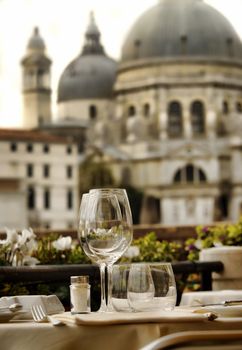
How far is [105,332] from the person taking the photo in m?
3.25

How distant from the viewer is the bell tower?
113750 mm

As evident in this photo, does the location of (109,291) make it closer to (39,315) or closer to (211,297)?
(39,315)

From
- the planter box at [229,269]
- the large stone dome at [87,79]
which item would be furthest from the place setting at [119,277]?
the large stone dome at [87,79]

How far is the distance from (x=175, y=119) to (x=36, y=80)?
18.1 metres

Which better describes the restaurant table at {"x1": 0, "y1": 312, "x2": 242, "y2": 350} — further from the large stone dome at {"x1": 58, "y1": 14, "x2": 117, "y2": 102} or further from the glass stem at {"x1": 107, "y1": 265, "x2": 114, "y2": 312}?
the large stone dome at {"x1": 58, "y1": 14, "x2": 117, "y2": 102}

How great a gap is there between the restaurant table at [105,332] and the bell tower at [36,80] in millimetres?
110100

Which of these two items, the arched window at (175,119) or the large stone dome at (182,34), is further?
the large stone dome at (182,34)

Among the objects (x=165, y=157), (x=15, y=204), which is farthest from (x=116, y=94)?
(x=15, y=204)

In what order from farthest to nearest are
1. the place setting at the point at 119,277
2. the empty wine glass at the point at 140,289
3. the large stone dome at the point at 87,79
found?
the large stone dome at the point at 87,79, the empty wine glass at the point at 140,289, the place setting at the point at 119,277

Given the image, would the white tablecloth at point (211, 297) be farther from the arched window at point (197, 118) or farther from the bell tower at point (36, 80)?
the bell tower at point (36, 80)

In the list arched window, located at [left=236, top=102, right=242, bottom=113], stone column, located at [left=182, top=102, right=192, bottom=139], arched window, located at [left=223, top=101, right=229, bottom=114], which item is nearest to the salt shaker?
stone column, located at [left=182, top=102, right=192, bottom=139]

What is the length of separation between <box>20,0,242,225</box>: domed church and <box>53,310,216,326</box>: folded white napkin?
8732 cm

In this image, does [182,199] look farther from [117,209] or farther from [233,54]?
[117,209]

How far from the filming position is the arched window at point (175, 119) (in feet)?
329
